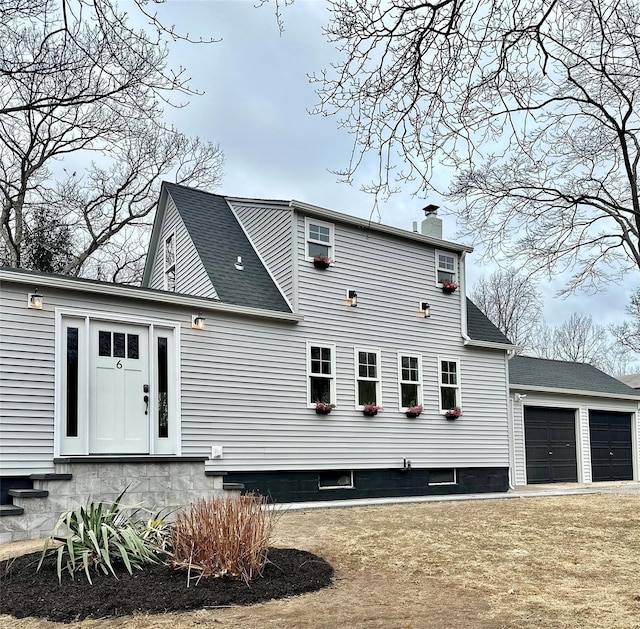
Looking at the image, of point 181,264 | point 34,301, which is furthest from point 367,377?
point 34,301

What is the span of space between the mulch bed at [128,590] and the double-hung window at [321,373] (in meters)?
7.08

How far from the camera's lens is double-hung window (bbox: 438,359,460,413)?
14.7 meters

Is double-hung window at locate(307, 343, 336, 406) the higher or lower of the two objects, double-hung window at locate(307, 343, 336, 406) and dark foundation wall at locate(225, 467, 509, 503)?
the higher

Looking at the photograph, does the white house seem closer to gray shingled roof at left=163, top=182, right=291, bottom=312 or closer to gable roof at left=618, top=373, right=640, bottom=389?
gray shingled roof at left=163, top=182, right=291, bottom=312

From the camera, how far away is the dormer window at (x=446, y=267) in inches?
598

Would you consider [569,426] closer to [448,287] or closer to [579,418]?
[579,418]

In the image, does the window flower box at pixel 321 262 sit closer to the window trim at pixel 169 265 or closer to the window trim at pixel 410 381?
the window trim at pixel 410 381

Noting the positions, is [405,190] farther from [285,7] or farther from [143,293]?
[143,293]

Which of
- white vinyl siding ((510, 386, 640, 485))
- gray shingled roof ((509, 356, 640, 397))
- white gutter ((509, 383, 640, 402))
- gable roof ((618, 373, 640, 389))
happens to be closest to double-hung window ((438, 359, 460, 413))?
white gutter ((509, 383, 640, 402))

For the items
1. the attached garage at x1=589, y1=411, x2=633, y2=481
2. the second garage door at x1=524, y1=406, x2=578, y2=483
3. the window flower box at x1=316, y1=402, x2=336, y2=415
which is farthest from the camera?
the attached garage at x1=589, y1=411, x2=633, y2=481

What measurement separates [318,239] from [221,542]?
28.6ft

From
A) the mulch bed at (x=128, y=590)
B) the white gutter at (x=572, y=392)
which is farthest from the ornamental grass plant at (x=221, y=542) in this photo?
the white gutter at (x=572, y=392)

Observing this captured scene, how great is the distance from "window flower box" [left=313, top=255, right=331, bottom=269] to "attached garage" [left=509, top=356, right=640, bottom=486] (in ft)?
22.3

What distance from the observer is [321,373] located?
42.1 feet
